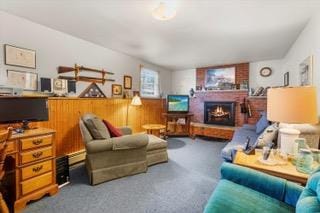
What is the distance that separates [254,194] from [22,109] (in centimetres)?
260

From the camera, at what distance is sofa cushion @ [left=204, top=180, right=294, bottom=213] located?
3.77 ft

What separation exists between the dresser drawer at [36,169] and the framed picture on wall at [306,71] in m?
3.67

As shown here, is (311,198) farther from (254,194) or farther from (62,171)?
(62,171)

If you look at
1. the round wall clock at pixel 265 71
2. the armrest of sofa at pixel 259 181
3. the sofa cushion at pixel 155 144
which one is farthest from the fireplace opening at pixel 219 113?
the armrest of sofa at pixel 259 181

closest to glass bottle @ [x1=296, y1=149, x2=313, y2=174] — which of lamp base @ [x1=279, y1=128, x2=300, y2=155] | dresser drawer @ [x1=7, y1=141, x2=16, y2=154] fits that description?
lamp base @ [x1=279, y1=128, x2=300, y2=155]

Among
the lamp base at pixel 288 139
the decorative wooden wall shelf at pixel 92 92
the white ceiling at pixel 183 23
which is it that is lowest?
the lamp base at pixel 288 139

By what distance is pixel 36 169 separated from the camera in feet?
6.68

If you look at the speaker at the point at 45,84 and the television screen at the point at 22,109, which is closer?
the television screen at the point at 22,109

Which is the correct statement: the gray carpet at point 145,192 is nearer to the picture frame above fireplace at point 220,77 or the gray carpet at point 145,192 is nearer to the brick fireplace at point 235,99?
the brick fireplace at point 235,99

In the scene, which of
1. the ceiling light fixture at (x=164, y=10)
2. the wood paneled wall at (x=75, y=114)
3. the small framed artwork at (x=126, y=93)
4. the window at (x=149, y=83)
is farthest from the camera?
the window at (x=149, y=83)

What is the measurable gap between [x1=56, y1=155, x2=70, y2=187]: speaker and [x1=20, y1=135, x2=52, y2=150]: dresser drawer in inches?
14.5

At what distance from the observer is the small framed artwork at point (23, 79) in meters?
2.43

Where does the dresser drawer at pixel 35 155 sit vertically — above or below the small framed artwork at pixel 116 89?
below

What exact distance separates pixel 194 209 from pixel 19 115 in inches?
90.8
